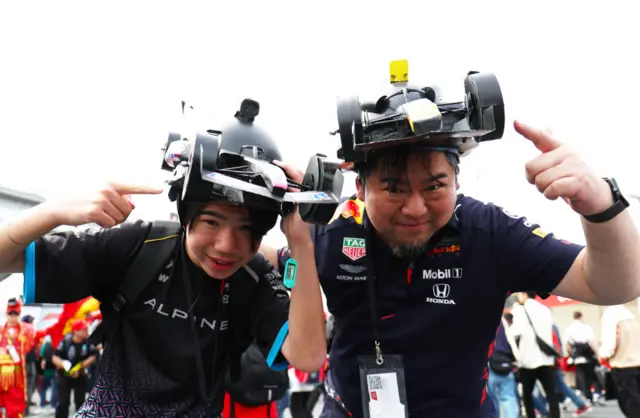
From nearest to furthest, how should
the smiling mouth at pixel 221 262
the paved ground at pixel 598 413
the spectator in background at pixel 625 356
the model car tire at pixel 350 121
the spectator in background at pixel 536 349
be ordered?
the model car tire at pixel 350 121, the smiling mouth at pixel 221 262, the spectator in background at pixel 625 356, the spectator in background at pixel 536 349, the paved ground at pixel 598 413

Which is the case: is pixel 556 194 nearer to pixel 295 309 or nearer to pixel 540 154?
pixel 540 154

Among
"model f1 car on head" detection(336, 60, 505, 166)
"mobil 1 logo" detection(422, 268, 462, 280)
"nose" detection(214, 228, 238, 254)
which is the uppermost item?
"model f1 car on head" detection(336, 60, 505, 166)

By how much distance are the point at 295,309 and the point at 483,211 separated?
36.4 inches

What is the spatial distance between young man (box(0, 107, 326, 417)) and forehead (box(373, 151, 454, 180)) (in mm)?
415

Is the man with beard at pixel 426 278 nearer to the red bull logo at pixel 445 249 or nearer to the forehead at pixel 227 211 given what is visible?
the red bull logo at pixel 445 249

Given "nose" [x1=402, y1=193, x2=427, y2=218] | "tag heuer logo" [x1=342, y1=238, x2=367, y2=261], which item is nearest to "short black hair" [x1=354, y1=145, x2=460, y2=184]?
"nose" [x1=402, y1=193, x2=427, y2=218]

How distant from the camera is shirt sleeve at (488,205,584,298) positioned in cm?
224

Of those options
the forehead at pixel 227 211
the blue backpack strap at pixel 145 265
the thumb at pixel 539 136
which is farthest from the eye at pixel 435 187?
the blue backpack strap at pixel 145 265

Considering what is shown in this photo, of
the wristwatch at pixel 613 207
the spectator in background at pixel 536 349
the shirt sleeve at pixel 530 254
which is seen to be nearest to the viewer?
the wristwatch at pixel 613 207

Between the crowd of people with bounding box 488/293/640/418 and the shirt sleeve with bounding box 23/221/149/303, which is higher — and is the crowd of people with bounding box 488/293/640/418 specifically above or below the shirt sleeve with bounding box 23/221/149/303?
below

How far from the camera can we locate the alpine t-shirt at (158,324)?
2346 mm

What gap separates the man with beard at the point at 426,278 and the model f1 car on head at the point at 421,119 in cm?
9

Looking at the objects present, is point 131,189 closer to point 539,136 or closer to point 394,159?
point 394,159

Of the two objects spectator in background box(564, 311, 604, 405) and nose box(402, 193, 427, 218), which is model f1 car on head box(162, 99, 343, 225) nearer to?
nose box(402, 193, 427, 218)
